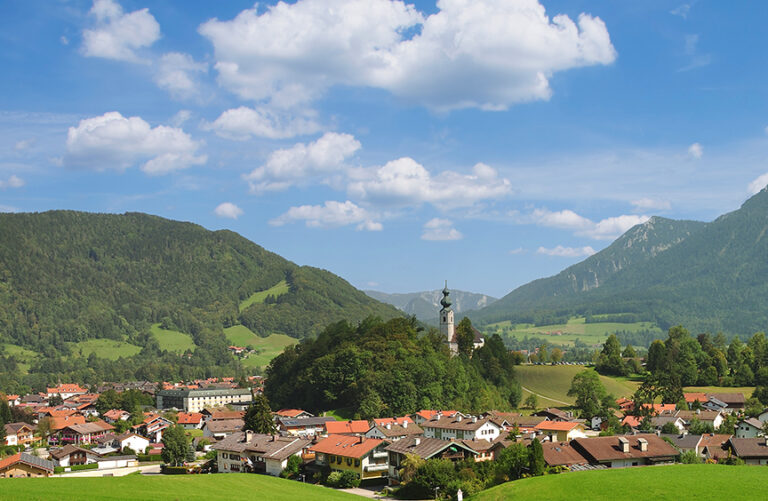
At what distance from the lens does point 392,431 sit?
212 ft

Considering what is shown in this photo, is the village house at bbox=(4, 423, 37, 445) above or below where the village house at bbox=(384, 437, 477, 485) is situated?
below

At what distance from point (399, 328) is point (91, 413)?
54.3 metres

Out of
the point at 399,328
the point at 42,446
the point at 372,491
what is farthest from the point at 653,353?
the point at 42,446

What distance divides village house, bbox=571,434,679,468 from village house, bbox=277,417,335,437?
34.3 metres

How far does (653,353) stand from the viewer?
403 ft

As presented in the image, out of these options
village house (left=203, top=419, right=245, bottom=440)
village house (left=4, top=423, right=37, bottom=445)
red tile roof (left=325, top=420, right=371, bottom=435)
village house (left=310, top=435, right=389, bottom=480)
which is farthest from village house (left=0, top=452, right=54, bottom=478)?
village house (left=4, top=423, right=37, bottom=445)

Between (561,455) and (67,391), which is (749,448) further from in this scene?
(67,391)

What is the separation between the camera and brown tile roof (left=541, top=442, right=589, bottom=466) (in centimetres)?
4706

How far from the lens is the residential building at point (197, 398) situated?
131875mm

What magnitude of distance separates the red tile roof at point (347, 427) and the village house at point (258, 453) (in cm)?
1186

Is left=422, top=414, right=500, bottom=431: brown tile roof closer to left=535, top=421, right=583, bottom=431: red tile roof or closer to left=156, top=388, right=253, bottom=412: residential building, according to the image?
left=535, top=421, right=583, bottom=431: red tile roof

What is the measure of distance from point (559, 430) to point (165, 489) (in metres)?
40.9

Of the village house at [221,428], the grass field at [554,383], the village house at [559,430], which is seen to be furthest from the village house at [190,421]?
the village house at [559,430]

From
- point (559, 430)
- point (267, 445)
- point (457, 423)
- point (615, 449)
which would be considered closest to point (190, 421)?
point (267, 445)
